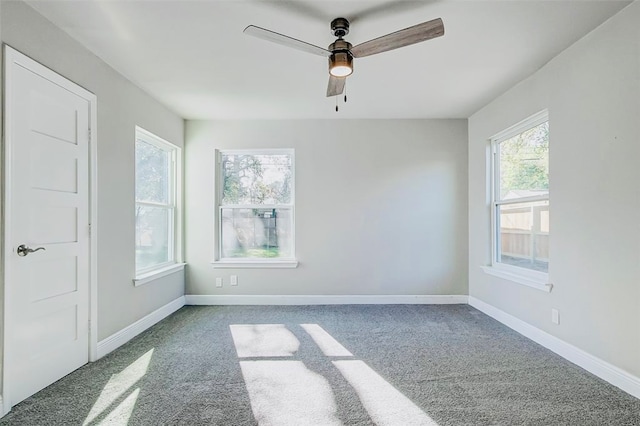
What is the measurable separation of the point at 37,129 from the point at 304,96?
89.5 inches

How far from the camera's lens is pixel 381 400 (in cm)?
208

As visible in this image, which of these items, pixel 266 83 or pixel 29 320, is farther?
pixel 266 83

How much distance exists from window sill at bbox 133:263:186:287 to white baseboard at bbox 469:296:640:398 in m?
3.70

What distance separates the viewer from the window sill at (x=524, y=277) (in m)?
2.95

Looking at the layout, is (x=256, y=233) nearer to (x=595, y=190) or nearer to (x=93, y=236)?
(x=93, y=236)

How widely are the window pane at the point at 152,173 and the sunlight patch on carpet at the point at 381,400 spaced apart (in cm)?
267

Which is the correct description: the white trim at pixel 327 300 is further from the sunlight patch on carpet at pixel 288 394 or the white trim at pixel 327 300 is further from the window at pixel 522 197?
the sunlight patch on carpet at pixel 288 394

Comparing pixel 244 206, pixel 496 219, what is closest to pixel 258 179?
pixel 244 206

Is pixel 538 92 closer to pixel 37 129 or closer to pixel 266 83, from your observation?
pixel 266 83

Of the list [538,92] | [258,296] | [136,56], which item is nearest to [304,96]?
[136,56]

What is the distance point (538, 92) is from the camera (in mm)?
3041

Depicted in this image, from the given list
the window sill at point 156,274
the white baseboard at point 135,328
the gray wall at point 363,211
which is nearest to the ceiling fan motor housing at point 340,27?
the gray wall at point 363,211

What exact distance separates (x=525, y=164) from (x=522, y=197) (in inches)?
13.0

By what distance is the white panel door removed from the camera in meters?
2.00
